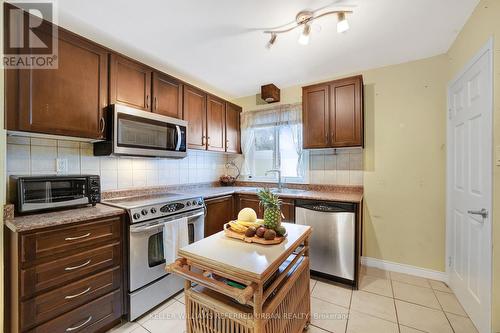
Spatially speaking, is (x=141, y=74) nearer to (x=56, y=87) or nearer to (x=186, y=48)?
(x=186, y=48)

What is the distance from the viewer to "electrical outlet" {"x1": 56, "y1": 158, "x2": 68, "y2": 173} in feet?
6.09

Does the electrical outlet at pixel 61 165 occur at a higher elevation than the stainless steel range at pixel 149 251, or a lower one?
higher

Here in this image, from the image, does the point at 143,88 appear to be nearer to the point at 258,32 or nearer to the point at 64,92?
the point at 64,92

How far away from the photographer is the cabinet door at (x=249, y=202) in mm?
2803

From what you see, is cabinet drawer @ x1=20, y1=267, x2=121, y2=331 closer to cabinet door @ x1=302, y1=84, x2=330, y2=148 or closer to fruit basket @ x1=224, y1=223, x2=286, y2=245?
fruit basket @ x1=224, y1=223, x2=286, y2=245

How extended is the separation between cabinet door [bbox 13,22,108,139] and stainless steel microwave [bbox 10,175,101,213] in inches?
14.1

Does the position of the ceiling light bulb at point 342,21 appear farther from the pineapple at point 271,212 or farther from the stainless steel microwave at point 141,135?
the stainless steel microwave at point 141,135

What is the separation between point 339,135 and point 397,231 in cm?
134

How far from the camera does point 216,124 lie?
3145 millimetres

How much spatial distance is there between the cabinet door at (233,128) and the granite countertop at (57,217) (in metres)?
1.96

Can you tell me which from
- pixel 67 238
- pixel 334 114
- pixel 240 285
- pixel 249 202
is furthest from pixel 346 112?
pixel 67 238

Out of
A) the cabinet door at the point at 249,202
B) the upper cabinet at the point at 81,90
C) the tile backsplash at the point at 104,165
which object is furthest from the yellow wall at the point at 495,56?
the tile backsplash at the point at 104,165

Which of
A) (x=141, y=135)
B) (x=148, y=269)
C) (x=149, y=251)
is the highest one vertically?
(x=141, y=135)

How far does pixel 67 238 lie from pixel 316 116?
8.75 ft
